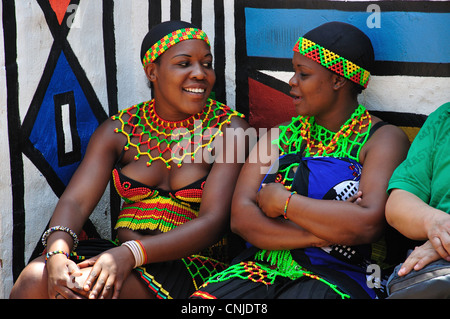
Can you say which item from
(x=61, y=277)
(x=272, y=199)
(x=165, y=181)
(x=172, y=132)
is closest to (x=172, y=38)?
(x=172, y=132)

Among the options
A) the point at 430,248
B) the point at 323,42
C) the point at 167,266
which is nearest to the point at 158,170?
the point at 167,266

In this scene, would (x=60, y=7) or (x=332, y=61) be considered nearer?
(x=332, y=61)

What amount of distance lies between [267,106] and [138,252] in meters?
1.58

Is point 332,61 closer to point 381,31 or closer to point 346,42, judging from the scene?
point 346,42

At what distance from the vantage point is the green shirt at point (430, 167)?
3.31m

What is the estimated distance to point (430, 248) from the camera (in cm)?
304

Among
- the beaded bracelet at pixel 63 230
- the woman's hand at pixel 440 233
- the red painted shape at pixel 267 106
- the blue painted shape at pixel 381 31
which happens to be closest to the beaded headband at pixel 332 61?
the blue painted shape at pixel 381 31

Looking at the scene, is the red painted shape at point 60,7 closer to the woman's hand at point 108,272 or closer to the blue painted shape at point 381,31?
the blue painted shape at point 381,31

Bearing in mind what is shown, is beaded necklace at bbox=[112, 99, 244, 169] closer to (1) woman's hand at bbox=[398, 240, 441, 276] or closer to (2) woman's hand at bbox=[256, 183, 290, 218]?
(2) woman's hand at bbox=[256, 183, 290, 218]

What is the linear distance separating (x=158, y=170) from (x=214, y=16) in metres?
1.33

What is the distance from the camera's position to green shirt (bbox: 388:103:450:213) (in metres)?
3.31

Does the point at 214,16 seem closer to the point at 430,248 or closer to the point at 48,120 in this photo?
the point at 48,120

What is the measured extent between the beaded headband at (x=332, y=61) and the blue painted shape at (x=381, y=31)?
1.63 feet

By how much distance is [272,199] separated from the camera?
3.56m
